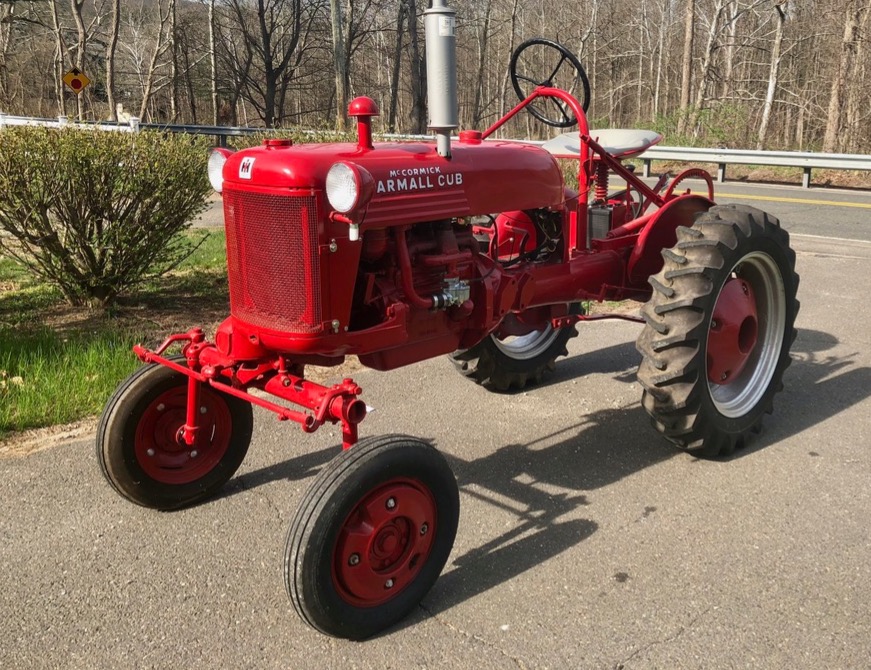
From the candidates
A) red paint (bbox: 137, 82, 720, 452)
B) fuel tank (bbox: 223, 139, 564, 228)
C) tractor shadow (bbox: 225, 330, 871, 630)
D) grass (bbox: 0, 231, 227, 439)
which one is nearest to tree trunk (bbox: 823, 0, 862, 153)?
tractor shadow (bbox: 225, 330, 871, 630)

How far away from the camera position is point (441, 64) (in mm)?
2855

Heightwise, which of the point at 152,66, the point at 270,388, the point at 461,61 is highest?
the point at 461,61

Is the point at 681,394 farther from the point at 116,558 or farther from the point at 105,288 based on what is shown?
the point at 105,288

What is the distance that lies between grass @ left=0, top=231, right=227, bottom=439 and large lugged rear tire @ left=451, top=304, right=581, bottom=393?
211cm

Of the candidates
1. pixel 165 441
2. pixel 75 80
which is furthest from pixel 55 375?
pixel 75 80

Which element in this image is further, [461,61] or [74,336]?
[461,61]

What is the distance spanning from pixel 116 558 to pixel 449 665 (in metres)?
1.44

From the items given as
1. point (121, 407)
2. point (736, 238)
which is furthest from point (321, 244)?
point (736, 238)

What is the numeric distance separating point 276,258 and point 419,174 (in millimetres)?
674

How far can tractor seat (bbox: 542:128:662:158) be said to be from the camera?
4523 mm

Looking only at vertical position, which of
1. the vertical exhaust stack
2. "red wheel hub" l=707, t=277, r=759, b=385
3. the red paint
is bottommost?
"red wheel hub" l=707, t=277, r=759, b=385

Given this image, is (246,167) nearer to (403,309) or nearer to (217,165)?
(217,165)

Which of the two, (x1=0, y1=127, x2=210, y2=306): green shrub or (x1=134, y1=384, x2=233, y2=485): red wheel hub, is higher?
(x1=0, y1=127, x2=210, y2=306): green shrub

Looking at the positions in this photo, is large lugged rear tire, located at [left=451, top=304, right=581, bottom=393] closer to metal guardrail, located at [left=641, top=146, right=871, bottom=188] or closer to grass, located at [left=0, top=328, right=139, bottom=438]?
grass, located at [left=0, top=328, right=139, bottom=438]
